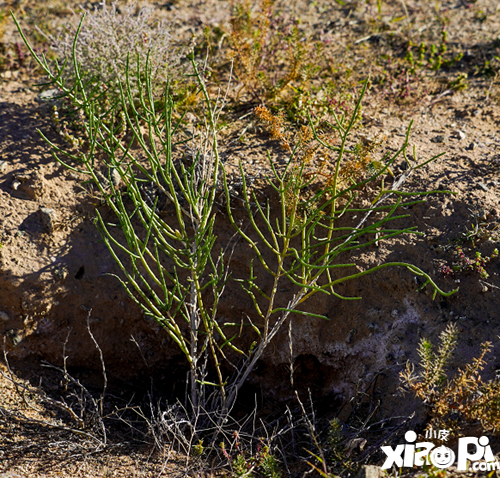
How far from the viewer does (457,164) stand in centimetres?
349

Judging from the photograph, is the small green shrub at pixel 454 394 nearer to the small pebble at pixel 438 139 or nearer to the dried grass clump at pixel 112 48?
the small pebble at pixel 438 139

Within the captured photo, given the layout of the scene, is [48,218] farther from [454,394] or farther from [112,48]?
[454,394]

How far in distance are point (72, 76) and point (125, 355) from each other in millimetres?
2224

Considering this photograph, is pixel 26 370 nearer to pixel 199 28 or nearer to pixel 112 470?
pixel 112 470

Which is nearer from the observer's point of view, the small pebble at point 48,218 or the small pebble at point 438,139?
the small pebble at point 48,218

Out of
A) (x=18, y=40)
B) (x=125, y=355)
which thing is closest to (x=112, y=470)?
(x=125, y=355)

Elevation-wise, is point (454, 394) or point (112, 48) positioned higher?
point (112, 48)

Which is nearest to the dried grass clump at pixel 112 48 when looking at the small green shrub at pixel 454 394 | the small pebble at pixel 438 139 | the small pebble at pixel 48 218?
the small pebble at pixel 48 218

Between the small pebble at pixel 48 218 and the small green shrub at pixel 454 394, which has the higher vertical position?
the small pebble at pixel 48 218

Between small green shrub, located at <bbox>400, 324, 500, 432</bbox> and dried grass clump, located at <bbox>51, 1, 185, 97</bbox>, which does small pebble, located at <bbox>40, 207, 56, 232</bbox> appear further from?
small green shrub, located at <bbox>400, 324, 500, 432</bbox>

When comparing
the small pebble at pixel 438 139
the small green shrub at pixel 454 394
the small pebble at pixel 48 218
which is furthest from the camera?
the small pebble at pixel 438 139

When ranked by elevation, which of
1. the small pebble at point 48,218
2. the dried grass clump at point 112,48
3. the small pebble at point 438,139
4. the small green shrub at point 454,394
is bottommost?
the small green shrub at point 454,394

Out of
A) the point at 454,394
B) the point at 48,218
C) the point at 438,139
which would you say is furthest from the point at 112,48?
the point at 454,394

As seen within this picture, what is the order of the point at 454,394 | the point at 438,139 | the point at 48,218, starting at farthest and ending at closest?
the point at 438,139, the point at 48,218, the point at 454,394
